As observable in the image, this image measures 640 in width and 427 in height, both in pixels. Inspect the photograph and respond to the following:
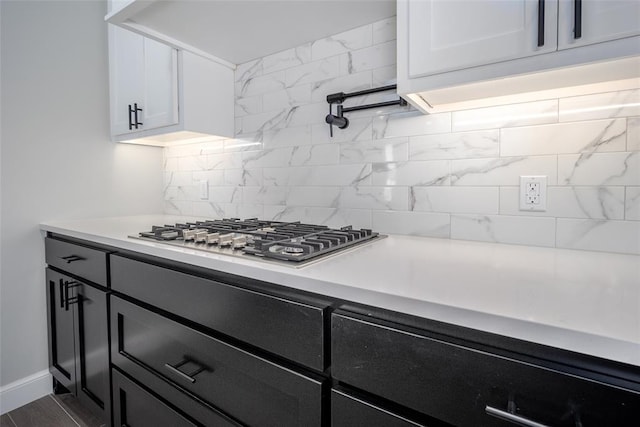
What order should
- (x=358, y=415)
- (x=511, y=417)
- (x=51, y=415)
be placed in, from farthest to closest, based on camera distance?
(x=51, y=415) → (x=358, y=415) → (x=511, y=417)

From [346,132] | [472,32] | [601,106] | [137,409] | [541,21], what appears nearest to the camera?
[541,21]

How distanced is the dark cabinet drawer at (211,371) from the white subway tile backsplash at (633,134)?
108cm

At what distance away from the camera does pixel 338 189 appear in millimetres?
1511

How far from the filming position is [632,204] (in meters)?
0.95

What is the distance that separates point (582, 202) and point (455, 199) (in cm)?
37

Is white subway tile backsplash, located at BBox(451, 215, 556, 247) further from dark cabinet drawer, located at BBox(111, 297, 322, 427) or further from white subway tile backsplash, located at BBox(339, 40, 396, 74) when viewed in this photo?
dark cabinet drawer, located at BBox(111, 297, 322, 427)

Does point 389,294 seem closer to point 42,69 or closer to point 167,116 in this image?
point 167,116

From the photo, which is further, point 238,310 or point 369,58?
point 369,58

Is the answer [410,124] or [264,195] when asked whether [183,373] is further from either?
[410,124]

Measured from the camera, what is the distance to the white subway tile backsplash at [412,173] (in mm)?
1257

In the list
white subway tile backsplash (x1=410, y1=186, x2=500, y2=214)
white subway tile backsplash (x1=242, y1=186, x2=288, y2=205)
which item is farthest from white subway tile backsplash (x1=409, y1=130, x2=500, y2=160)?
white subway tile backsplash (x1=242, y1=186, x2=288, y2=205)

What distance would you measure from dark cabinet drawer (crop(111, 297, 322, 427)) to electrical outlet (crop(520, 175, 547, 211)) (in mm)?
884

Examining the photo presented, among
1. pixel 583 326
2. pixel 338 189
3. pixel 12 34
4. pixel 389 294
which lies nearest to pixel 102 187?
pixel 12 34

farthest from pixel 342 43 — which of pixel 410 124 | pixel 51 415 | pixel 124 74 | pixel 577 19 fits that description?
pixel 51 415
